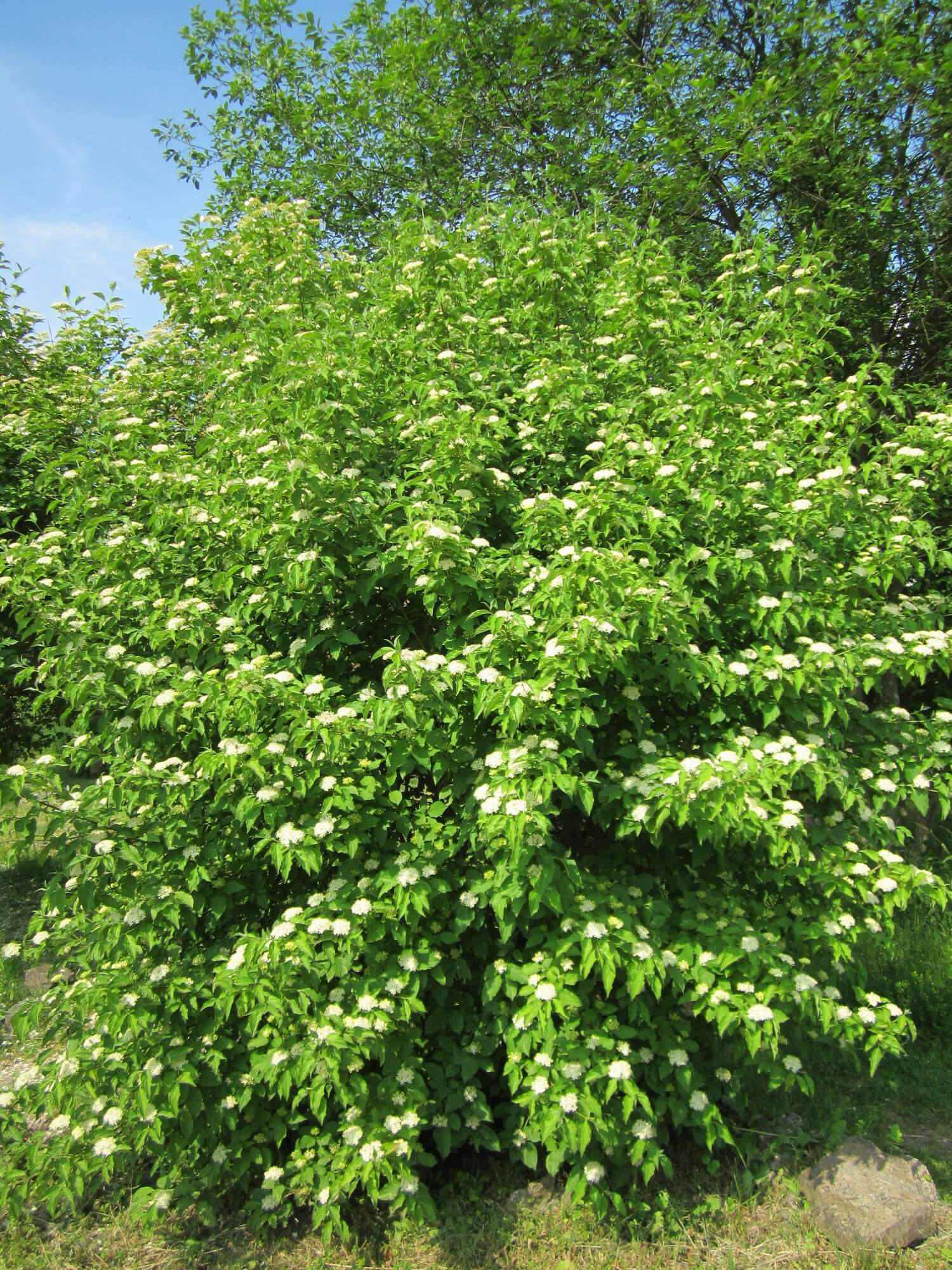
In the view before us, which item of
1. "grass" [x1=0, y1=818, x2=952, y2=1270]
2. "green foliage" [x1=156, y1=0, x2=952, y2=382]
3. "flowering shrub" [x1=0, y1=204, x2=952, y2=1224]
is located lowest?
"grass" [x1=0, y1=818, x2=952, y2=1270]

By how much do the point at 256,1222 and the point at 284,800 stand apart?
152cm

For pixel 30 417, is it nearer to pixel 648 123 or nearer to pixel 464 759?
pixel 464 759

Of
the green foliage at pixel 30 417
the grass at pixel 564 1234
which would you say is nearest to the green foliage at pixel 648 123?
the green foliage at pixel 30 417

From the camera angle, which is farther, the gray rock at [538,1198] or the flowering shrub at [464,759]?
the gray rock at [538,1198]

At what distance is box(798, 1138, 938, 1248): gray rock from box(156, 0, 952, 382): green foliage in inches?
210

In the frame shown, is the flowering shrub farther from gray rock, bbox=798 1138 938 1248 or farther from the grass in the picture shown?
gray rock, bbox=798 1138 938 1248

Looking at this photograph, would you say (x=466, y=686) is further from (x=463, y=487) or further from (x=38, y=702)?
(x=38, y=702)

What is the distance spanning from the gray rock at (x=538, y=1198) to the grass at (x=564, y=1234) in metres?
0.01

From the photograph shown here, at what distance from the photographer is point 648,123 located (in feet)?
24.1

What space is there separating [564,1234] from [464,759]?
1.65 meters

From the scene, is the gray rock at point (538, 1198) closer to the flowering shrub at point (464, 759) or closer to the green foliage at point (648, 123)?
the flowering shrub at point (464, 759)

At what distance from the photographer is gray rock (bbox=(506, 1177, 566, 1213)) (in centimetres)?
325

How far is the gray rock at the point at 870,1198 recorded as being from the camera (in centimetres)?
299

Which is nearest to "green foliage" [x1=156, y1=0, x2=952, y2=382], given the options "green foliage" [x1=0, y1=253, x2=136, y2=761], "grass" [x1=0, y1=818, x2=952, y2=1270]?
"green foliage" [x1=0, y1=253, x2=136, y2=761]
